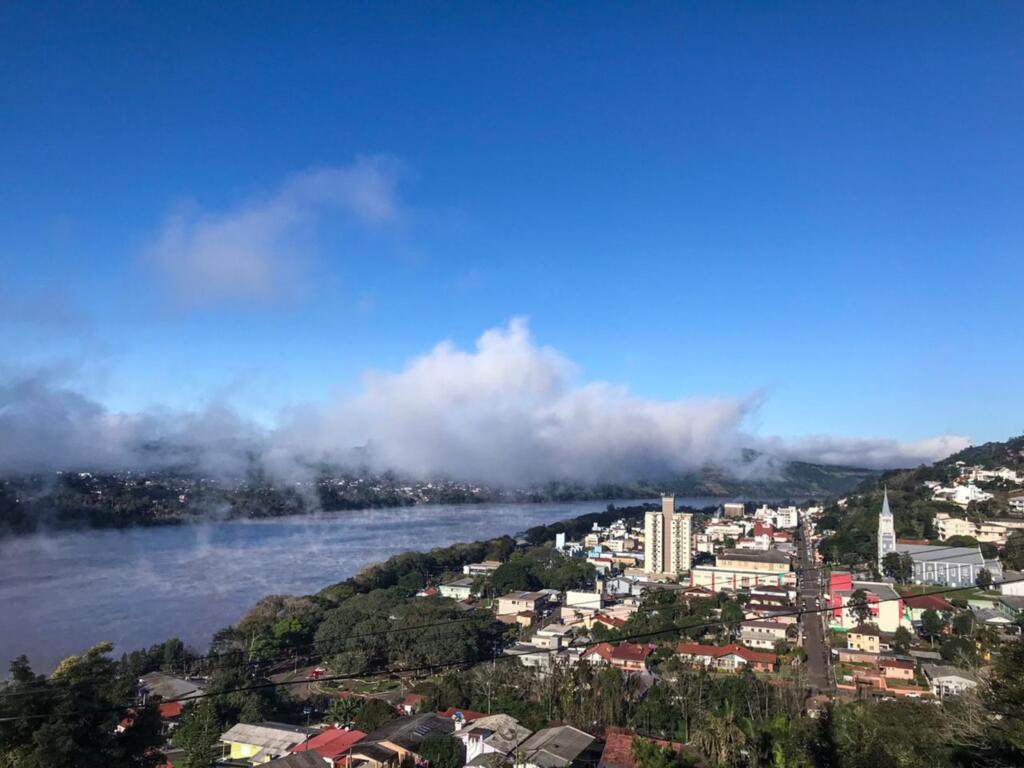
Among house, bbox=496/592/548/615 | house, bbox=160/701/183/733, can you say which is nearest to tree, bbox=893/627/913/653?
house, bbox=496/592/548/615

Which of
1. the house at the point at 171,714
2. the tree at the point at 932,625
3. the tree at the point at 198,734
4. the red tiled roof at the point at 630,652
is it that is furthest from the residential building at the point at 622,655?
the house at the point at 171,714

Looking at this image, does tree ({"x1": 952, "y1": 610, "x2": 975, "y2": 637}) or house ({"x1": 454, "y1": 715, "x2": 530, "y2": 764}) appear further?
tree ({"x1": 952, "y1": 610, "x2": 975, "y2": 637})

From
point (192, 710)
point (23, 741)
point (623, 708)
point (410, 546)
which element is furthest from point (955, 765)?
point (410, 546)

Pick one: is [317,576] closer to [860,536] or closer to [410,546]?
[410,546]

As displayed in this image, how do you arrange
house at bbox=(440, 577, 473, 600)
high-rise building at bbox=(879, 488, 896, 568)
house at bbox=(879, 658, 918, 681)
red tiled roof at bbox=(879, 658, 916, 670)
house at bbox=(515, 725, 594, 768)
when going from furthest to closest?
high-rise building at bbox=(879, 488, 896, 568) → house at bbox=(440, 577, 473, 600) → red tiled roof at bbox=(879, 658, 916, 670) → house at bbox=(879, 658, 918, 681) → house at bbox=(515, 725, 594, 768)

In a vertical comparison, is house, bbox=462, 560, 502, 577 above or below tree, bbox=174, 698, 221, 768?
below

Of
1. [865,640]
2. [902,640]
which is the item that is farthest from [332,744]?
[902,640]

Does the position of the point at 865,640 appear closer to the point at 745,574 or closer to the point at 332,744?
the point at 745,574

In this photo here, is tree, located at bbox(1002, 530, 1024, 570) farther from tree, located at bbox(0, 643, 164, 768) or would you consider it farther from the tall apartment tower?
tree, located at bbox(0, 643, 164, 768)
